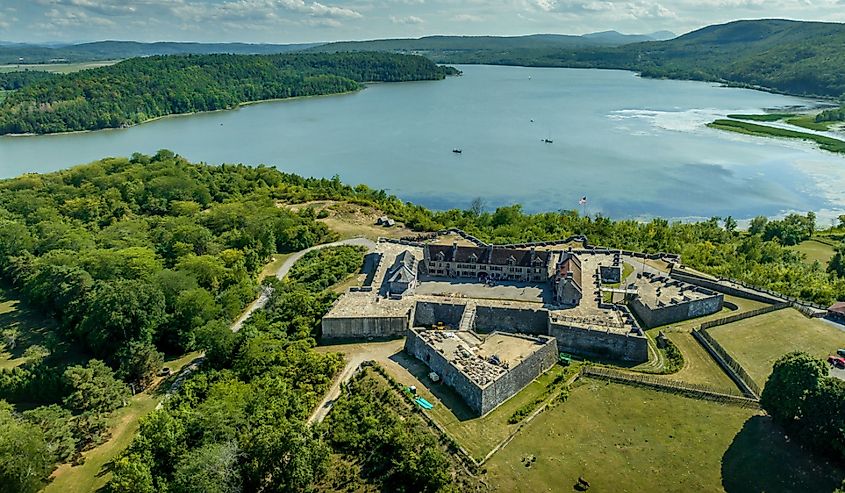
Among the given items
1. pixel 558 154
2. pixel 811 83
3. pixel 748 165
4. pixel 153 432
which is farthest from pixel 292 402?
pixel 811 83

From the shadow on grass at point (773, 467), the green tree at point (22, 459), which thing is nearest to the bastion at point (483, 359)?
the shadow on grass at point (773, 467)

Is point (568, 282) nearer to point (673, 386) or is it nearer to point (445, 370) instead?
point (673, 386)

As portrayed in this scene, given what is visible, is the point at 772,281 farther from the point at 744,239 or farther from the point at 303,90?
the point at 303,90

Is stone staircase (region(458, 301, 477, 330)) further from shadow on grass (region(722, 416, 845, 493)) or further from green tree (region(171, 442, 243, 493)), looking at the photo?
green tree (region(171, 442, 243, 493))

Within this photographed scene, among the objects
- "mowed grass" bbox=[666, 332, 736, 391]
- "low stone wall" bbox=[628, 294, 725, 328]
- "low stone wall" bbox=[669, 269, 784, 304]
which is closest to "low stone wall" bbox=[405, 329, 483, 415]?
"mowed grass" bbox=[666, 332, 736, 391]

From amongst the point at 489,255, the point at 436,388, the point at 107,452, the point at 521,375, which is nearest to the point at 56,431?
the point at 107,452

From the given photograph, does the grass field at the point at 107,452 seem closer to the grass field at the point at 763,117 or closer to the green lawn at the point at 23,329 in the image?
the green lawn at the point at 23,329
